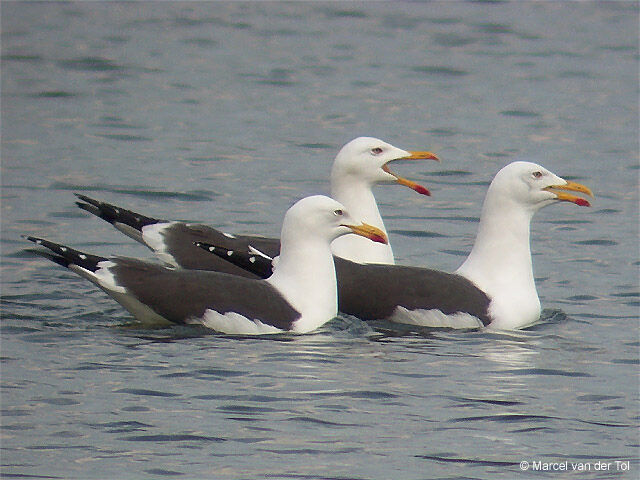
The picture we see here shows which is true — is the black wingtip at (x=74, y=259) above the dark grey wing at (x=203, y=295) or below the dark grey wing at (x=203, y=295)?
above

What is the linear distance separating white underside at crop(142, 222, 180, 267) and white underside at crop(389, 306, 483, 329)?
202 cm

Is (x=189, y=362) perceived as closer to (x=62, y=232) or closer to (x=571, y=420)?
(x=571, y=420)

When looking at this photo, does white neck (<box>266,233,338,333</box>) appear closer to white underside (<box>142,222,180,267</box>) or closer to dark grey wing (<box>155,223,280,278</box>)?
dark grey wing (<box>155,223,280,278</box>)

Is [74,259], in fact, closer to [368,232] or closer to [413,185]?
[368,232]

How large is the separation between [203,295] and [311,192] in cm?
626

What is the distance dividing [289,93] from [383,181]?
31.5ft

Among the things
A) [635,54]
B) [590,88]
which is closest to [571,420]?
[590,88]

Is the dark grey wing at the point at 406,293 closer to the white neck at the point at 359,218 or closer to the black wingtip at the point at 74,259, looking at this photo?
the white neck at the point at 359,218

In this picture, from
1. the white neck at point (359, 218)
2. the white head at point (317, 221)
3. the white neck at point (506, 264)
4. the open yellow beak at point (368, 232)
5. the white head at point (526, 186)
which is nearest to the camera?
the white head at point (317, 221)

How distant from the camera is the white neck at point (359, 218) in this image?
13.2m

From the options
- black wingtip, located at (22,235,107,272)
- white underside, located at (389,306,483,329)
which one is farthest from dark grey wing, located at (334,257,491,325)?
black wingtip, located at (22,235,107,272)
